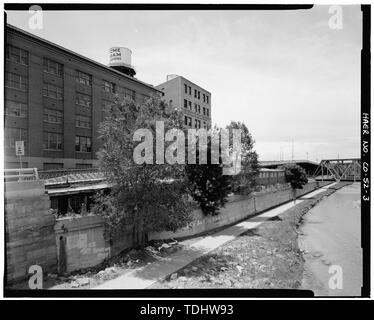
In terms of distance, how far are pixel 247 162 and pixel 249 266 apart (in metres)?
16.0

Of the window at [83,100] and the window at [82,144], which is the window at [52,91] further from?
the window at [82,144]

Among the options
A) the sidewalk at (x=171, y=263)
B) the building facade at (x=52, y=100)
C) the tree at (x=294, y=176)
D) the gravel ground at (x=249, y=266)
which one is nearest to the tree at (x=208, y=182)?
the sidewalk at (x=171, y=263)

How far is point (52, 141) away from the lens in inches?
1025

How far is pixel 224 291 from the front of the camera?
7207mm

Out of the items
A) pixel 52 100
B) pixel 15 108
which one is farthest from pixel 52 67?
pixel 15 108

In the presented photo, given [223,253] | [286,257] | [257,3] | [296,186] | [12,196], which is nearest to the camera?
[257,3]

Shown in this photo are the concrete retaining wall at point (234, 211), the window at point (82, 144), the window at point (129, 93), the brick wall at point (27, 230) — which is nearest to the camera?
the brick wall at point (27, 230)

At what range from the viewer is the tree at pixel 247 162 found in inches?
952

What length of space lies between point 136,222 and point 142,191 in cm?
161

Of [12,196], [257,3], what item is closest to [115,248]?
[12,196]

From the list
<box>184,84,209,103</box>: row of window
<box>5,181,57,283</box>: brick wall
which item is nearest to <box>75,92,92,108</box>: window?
<box>184,84,209,103</box>: row of window

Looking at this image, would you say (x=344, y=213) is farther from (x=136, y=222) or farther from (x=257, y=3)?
(x=257, y=3)

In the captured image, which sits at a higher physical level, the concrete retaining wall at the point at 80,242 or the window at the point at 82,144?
the window at the point at 82,144

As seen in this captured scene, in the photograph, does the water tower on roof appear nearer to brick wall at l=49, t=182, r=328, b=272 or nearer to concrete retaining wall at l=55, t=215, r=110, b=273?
brick wall at l=49, t=182, r=328, b=272
